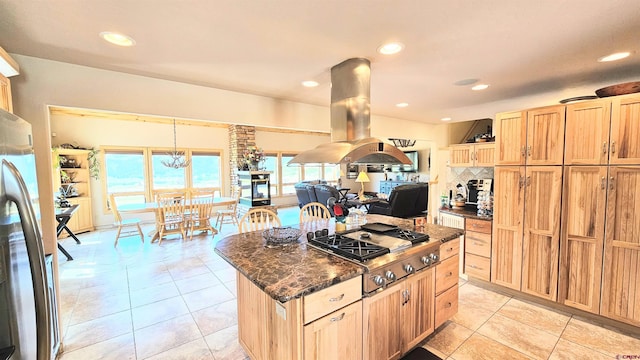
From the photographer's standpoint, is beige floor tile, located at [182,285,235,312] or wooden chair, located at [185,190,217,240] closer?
beige floor tile, located at [182,285,235,312]

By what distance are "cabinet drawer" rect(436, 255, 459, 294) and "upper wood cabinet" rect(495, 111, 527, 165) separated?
4.48ft

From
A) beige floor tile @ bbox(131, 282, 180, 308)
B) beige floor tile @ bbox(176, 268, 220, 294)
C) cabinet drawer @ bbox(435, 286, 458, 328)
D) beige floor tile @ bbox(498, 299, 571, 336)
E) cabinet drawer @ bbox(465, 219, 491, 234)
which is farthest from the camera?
beige floor tile @ bbox(176, 268, 220, 294)

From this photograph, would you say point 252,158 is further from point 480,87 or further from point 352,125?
point 480,87

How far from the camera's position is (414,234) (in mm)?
2264

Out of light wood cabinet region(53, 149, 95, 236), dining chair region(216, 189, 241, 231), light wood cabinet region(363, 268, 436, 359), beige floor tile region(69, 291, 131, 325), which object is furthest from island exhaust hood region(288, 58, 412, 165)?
light wood cabinet region(53, 149, 95, 236)

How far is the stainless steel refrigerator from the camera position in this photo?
88 centimetres

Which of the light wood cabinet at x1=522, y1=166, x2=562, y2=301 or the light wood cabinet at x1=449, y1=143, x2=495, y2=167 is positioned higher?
the light wood cabinet at x1=449, y1=143, x2=495, y2=167

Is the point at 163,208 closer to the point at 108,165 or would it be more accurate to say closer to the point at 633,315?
the point at 108,165

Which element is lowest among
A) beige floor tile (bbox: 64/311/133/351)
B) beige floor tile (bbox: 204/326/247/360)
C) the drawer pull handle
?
beige floor tile (bbox: 204/326/247/360)

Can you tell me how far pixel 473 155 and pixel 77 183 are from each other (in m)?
7.87

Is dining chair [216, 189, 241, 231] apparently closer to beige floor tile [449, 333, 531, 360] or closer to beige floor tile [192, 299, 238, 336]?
beige floor tile [192, 299, 238, 336]

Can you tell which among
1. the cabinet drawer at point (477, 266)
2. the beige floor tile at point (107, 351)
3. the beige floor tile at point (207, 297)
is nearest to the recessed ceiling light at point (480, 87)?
the cabinet drawer at point (477, 266)

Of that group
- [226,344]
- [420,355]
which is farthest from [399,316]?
[226,344]

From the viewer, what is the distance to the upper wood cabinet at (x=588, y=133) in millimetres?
2377
